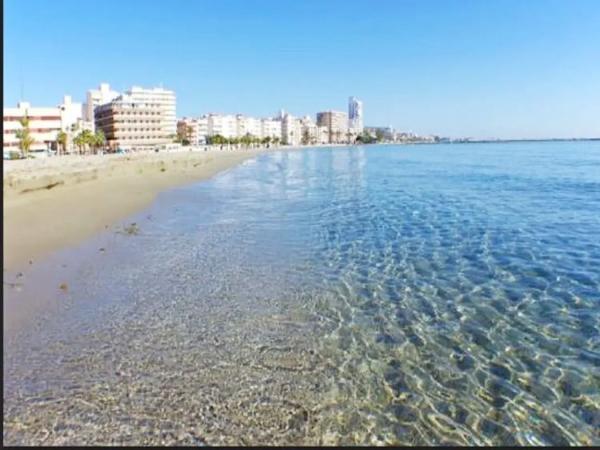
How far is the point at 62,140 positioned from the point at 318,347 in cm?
10634

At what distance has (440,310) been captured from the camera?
7289 millimetres

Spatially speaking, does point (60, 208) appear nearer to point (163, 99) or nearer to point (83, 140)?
point (83, 140)

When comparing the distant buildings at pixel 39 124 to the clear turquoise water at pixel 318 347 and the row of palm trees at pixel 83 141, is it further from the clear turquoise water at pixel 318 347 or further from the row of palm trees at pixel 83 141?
the clear turquoise water at pixel 318 347

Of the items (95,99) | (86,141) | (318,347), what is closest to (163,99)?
(95,99)

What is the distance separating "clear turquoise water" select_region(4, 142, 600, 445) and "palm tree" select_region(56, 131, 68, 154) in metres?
97.3

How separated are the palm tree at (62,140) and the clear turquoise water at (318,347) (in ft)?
319

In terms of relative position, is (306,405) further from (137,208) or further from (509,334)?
(137,208)

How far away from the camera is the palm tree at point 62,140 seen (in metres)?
95.3

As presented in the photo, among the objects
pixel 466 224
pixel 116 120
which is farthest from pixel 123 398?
pixel 116 120

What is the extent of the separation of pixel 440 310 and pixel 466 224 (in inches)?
355

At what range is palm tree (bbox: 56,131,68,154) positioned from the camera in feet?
313

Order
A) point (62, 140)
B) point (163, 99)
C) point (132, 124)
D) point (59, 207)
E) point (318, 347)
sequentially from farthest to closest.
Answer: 1. point (163, 99)
2. point (132, 124)
3. point (62, 140)
4. point (59, 207)
5. point (318, 347)

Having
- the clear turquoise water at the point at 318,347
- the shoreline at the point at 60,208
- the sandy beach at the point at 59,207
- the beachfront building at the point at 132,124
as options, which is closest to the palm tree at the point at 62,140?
the beachfront building at the point at 132,124

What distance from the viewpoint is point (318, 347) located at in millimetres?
5977
